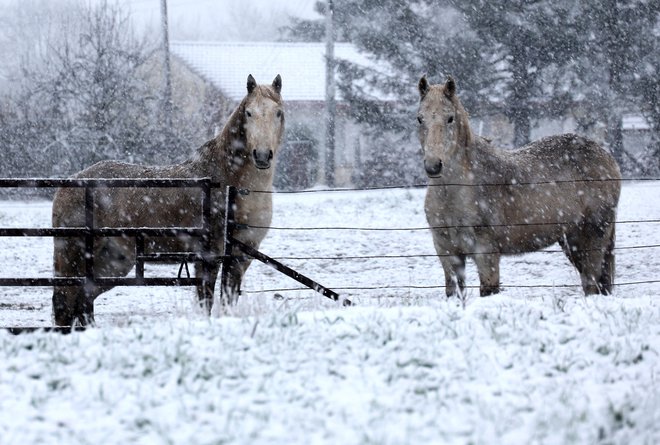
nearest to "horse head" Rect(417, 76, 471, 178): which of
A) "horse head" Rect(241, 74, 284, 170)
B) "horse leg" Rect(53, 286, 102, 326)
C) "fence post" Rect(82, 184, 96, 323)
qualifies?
"horse head" Rect(241, 74, 284, 170)

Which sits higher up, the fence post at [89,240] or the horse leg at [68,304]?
the fence post at [89,240]

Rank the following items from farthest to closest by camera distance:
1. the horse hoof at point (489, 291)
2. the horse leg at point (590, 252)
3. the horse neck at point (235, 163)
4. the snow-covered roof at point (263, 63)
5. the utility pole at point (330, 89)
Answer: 1. the snow-covered roof at point (263, 63)
2. the utility pole at point (330, 89)
3. the horse leg at point (590, 252)
4. the horse neck at point (235, 163)
5. the horse hoof at point (489, 291)

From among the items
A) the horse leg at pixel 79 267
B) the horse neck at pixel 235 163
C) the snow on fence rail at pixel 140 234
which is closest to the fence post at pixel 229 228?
the snow on fence rail at pixel 140 234

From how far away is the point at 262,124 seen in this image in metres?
7.12

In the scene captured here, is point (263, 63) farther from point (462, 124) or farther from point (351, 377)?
point (351, 377)

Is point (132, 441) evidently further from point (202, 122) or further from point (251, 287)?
point (202, 122)

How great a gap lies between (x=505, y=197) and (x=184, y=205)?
292cm

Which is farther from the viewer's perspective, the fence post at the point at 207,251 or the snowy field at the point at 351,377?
the fence post at the point at 207,251

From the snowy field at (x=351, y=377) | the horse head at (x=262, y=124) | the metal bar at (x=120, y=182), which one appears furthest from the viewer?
the horse head at (x=262, y=124)

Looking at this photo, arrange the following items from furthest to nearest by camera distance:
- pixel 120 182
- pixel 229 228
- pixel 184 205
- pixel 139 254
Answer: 1. pixel 184 205
2. pixel 229 228
3. pixel 139 254
4. pixel 120 182

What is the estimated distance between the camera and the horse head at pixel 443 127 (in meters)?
7.02

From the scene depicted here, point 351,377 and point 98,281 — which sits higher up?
point 98,281

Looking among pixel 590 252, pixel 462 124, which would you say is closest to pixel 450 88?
pixel 462 124

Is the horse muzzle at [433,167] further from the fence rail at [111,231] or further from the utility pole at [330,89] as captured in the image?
the utility pole at [330,89]
